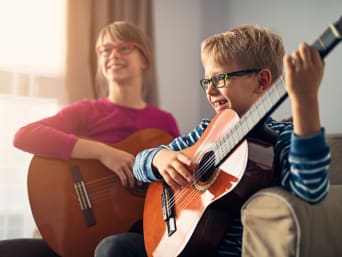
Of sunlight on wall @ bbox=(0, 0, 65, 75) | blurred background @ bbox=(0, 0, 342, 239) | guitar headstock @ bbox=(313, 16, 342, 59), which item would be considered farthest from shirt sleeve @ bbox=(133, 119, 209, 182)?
sunlight on wall @ bbox=(0, 0, 65, 75)

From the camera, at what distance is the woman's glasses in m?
1.72

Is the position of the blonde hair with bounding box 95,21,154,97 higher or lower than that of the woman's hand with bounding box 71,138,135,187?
higher

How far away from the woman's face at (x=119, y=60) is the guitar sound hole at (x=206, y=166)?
2.70 ft

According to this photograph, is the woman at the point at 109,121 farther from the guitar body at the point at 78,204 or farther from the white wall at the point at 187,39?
the white wall at the point at 187,39

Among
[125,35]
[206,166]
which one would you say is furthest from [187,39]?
[206,166]

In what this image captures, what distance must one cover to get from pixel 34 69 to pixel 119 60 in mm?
494

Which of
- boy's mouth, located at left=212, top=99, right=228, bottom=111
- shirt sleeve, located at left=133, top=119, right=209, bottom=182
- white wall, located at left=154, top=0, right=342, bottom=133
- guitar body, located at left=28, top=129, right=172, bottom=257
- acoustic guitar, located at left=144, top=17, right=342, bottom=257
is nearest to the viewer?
acoustic guitar, located at left=144, top=17, right=342, bottom=257

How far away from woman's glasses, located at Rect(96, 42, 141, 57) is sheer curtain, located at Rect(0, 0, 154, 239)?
26 centimetres

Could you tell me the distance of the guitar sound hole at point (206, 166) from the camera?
0.98 m

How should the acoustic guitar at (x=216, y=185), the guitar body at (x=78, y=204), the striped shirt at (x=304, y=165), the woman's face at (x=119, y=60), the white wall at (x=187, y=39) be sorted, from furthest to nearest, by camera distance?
the white wall at (x=187, y=39)
the woman's face at (x=119, y=60)
the guitar body at (x=78, y=204)
the acoustic guitar at (x=216, y=185)
the striped shirt at (x=304, y=165)

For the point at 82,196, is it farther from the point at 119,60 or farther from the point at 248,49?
the point at 248,49

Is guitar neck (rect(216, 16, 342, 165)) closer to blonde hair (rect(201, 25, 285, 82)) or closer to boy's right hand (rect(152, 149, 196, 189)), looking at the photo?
boy's right hand (rect(152, 149, 196, 189))

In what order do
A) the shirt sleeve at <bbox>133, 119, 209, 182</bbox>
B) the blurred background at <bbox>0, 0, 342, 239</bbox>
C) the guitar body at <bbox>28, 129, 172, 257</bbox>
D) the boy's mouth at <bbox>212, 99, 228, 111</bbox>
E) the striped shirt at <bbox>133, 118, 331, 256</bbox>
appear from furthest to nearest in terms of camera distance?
the blurred background at <bbox>0, 0, 342, 239</bbox> < the guitar body at <bbox>28, 129, 172, 257</bbox> < the shirt sleeve at <bbox>133, 119, 209, 182</bbox> < the boy's mouth at <bbox>212, 99, 228, 111</bbox> < the striped shirt at <bbox>133, 118, 331, 256</bbox>

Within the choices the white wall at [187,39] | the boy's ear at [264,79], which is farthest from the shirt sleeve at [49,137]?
the white wall at [187,39]
